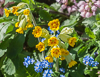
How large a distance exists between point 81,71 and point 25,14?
34.0 inches

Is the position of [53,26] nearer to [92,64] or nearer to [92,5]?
[92,64]

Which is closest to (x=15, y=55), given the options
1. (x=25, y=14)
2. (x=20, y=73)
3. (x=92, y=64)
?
(x=20, y=73)

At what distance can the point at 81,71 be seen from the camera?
176 cm

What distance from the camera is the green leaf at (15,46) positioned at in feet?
6.03

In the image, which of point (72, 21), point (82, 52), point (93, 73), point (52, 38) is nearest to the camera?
point (52, 38)

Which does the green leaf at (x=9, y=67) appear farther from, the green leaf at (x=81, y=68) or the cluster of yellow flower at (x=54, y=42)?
the green leaf at (x=81, y=68)

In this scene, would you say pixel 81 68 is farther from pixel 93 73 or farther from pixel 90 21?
pixel 90 21

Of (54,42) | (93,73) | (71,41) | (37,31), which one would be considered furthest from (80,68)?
(37,31)

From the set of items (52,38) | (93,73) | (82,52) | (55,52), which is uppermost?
(52,38)

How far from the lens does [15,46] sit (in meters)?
1.88

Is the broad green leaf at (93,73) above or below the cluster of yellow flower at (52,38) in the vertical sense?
below

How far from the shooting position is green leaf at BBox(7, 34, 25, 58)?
1.84 metres

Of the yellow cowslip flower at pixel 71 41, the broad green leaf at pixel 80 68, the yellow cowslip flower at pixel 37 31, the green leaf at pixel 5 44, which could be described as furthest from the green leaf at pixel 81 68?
the green leaf at pixel 5 44

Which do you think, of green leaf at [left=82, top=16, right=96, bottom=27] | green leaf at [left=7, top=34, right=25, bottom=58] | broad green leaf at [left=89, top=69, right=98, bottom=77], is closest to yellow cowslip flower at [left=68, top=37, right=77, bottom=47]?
broad green leaf at [left=89, top=69, right=98, bottom=77]
